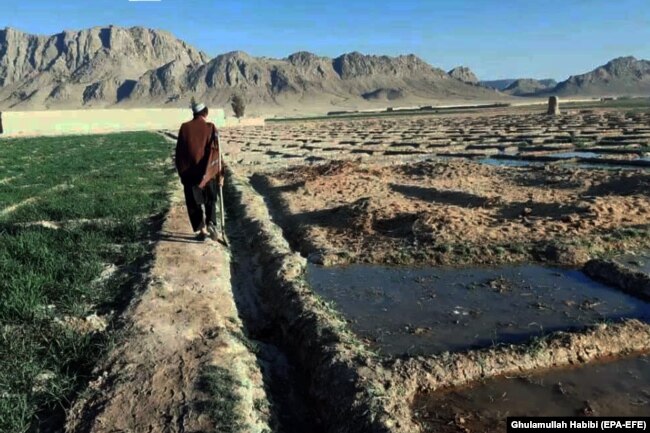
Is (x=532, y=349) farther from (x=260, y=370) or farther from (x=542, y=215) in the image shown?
(x=542, y=215)

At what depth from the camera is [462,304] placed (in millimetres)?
6121

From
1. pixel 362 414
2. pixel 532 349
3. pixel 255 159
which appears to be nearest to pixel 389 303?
pixel 532 349

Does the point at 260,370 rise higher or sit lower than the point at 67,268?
lower

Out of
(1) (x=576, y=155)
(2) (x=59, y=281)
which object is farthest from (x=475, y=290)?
(1) (x=576, y=155)

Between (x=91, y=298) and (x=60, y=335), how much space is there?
1.08 meters

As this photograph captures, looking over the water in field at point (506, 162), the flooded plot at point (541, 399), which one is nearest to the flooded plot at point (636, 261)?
the flooded plot at point (541, 399)

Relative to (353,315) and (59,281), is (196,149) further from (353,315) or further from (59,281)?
(353,315)

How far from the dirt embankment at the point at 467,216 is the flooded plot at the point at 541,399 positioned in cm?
302

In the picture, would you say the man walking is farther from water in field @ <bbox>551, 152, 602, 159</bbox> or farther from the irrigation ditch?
water in field @ <bbox>551, 152, 602, 159</bbox>

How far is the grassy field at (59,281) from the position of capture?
13.9ft

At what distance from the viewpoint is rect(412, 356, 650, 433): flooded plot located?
4012 millimetres

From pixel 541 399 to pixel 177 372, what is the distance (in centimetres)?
276

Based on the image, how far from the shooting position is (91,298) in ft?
19.9

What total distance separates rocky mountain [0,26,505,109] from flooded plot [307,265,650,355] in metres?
152
